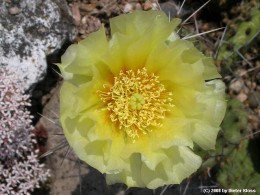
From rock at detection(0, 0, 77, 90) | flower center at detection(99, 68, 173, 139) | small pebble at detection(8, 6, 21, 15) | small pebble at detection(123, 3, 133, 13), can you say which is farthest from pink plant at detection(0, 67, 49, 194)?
small pebble at detection(123, 3, 133, 13)

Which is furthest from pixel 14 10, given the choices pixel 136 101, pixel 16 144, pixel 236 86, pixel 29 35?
pixel 236 86

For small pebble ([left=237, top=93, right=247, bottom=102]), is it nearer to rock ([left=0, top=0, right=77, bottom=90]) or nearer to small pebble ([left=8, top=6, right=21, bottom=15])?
rock ([left=0, top=0, right=77, bottom=90])

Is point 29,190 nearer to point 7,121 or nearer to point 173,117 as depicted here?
point 7,121

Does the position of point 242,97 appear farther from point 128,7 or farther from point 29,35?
point 29,35

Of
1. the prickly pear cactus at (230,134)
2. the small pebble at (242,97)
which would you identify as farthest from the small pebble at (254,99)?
the prickly pear cactus at (230,134)

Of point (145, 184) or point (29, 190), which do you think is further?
point (29, 190)

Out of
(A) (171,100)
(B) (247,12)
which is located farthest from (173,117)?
(B) (247,12)
